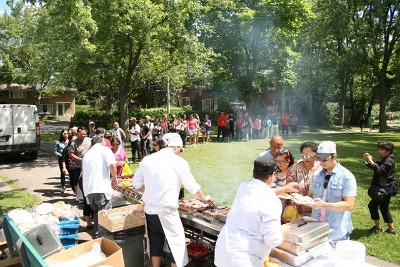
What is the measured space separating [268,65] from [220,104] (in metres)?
9.60

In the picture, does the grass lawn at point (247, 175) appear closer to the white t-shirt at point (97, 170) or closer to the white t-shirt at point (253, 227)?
the white t-shirt at point (97, 170)

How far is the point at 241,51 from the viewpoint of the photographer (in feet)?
83.8

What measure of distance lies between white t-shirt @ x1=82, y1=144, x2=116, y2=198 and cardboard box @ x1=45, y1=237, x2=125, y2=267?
144cm

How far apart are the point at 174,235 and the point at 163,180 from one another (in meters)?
0.68

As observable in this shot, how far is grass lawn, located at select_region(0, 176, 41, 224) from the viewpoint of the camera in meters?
8.23

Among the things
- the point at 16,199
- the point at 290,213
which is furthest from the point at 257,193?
the point at 16,199

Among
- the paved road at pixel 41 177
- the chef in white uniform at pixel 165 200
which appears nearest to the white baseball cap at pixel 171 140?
the chef in white uniform at pixel 165 200

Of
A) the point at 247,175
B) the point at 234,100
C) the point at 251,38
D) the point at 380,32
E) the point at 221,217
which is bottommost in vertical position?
the point at 247,175

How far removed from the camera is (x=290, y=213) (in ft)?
13.7

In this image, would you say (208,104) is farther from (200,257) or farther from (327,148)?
(327,148)

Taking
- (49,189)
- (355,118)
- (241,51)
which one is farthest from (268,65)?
(49,189)

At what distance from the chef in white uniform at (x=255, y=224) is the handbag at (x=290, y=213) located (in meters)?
1.12

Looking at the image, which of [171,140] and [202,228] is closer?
[202,228]

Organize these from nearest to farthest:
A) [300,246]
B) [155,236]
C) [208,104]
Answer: [300,246] < [155,236] < [208,104]
